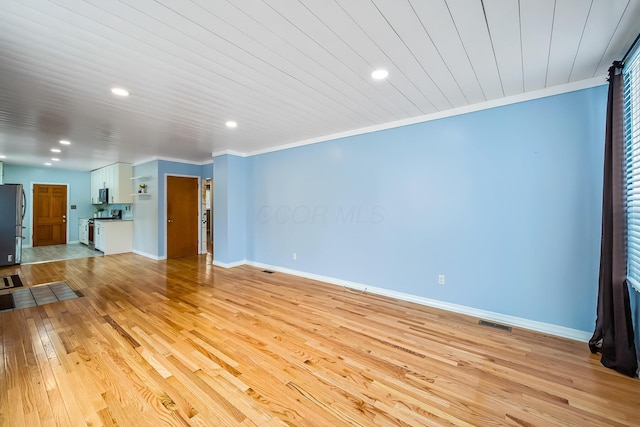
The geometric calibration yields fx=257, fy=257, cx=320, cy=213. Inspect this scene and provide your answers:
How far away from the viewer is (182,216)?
6.73 meters

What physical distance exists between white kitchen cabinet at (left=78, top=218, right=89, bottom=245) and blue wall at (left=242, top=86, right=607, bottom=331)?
310 inches

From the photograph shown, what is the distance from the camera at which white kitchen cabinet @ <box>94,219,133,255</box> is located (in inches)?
263

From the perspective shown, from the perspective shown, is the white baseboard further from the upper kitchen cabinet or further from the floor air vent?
the floor air vent

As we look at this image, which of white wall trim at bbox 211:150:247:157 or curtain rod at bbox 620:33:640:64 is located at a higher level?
curtain rod at bbox 620:33:640:64

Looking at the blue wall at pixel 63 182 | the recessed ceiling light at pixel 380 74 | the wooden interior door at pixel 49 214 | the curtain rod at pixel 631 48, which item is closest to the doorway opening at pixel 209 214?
the blue wall at pixel 63 182

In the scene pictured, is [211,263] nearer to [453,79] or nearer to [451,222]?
[451,222]

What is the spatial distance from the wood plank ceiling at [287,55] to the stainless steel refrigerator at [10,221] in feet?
9.52

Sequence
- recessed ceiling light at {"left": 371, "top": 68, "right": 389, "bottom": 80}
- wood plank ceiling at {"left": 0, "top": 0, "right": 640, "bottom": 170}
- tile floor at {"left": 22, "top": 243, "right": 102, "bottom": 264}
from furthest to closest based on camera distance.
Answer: tile floor at {"left": 22, "top": 243, "right": 102, "bottom": 264}
recessed ceiling light at {"left": 371, "top": 68, "right": 389, "bottom": 80}
wood plank ceiling at {"left": 0, "top": 0, "right": 640, "bottom": 170}

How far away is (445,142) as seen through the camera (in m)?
3.31

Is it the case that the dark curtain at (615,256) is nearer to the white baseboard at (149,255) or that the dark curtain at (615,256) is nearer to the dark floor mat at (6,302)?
the dark floor mat at (6,302)

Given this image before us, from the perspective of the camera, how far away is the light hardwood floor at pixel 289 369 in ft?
5.43

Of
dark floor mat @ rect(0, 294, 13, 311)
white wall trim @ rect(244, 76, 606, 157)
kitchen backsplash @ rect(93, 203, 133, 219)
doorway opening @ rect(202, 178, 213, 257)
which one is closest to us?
white wall trim @ rect(244, 76, 606, 157)

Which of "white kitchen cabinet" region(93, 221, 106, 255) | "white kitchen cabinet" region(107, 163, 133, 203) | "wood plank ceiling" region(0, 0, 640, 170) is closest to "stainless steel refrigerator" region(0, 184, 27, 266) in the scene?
"white kitchen cabinet" region(93, 221, 106, 255)

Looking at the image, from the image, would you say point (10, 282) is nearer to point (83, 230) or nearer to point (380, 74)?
point (83, 230)
